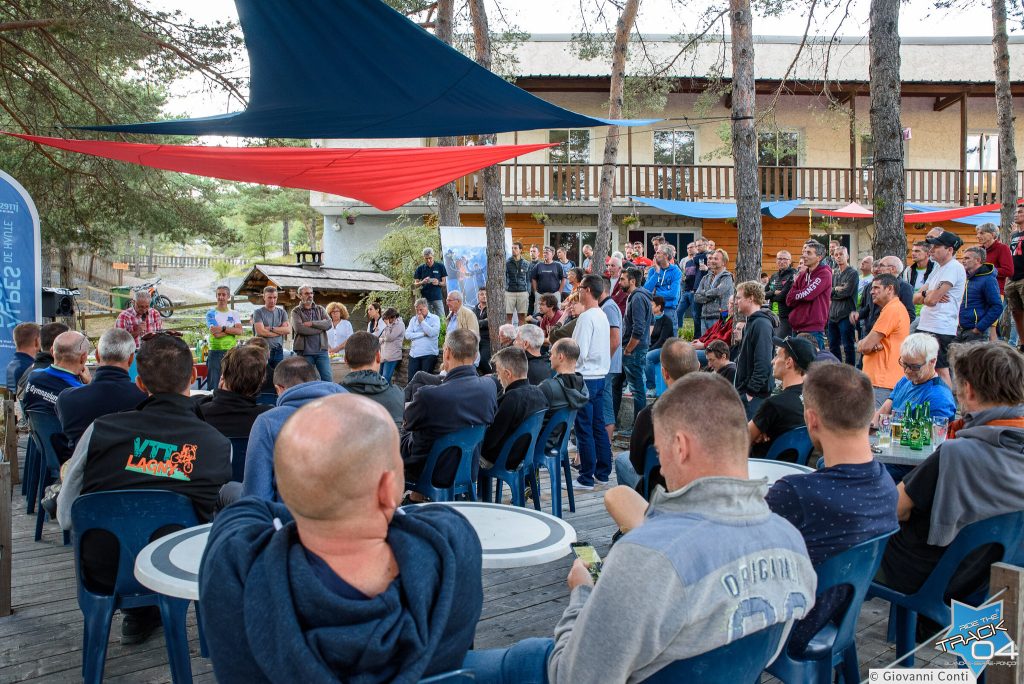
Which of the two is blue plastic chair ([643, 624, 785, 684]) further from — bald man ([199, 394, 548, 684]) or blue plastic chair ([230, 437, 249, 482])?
blue plastic chair ([230, 437, 249, 482])

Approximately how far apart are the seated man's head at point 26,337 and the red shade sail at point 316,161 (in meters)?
1.43

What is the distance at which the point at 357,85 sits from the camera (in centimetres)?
527

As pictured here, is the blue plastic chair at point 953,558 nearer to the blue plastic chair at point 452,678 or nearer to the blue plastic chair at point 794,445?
the blue plastic chair at point 794,445

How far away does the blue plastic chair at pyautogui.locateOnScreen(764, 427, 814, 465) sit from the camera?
12.9ft

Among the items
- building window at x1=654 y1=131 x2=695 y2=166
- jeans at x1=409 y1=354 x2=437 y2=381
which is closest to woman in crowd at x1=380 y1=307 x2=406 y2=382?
jeans at x1=409 y1=354 x2=437 y2=381

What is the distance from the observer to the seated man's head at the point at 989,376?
2777 mm

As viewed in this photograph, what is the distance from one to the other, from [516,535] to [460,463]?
191cm

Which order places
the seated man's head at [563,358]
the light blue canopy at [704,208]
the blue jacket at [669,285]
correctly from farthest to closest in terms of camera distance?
the light blue canopy at [704,208] < the blue jacket at [669,285] < the seated man's head at [563,358]

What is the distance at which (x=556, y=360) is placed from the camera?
5.23 metres

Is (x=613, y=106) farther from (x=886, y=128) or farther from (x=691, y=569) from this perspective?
(x=691, y=569)

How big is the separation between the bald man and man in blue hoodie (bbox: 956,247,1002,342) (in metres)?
7.02

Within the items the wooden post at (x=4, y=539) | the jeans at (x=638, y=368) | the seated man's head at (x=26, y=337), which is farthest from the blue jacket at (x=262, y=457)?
the jeans at (x=638, y=368)

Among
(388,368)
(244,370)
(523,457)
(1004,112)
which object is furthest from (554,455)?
(1004,112)

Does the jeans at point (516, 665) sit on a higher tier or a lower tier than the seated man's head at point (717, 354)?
lower
